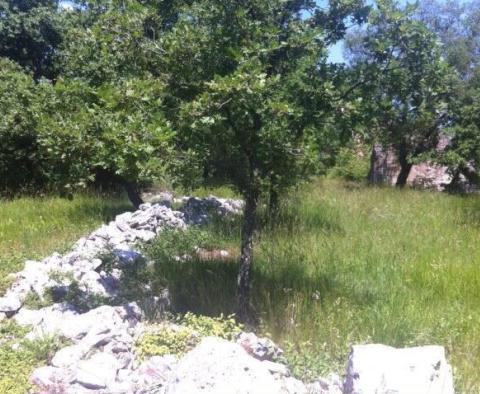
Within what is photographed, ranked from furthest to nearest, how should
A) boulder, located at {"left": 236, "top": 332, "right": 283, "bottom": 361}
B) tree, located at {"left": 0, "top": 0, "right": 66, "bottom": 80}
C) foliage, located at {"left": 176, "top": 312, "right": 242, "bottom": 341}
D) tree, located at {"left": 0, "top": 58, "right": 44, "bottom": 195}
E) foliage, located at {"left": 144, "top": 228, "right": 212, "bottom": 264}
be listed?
tree, located at {"left": 0, "top": 0, "right": 66, "bottom": 80}
tree, located at {"left": 0, "top": 58, "right": 44, "bottom": 195}
foliage, located at {"left": 144, "top": 228, "right": 212, "bottom": 264}
foliage, located at {"left": 176, "top": 312, "right": 242, "bottom": 341}
boulder, located at {"left": 236, "top": 332, "right": 283, "bottom": 361}

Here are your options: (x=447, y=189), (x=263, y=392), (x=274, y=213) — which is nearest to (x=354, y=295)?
(x=263, y=392)

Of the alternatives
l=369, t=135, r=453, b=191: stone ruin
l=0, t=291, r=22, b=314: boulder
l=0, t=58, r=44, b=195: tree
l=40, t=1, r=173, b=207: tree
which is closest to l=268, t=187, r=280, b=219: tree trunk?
l=40, t=1, r=173, b=207: tree

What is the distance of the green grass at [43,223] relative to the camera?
748cm

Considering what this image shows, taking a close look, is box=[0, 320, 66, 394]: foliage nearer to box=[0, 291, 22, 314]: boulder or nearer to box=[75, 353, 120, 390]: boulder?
box=[75, 353, 120, 390]: boulder

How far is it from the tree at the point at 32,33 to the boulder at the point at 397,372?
49.5 ft

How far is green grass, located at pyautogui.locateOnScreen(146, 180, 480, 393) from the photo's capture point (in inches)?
180

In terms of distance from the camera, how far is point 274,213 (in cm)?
870

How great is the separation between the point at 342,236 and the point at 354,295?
2.60m

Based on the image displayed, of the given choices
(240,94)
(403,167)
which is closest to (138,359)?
(240,94)

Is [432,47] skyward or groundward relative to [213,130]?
skyward

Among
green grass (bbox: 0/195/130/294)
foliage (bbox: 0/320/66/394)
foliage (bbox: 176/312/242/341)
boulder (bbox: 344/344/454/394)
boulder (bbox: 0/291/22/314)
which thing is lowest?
green grass (bbox: 0/195/130/294)

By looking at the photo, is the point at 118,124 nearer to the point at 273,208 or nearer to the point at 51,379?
the point at 51,379

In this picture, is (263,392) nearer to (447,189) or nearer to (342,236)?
(342,236)

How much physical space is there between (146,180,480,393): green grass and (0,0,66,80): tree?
36.3 ft
